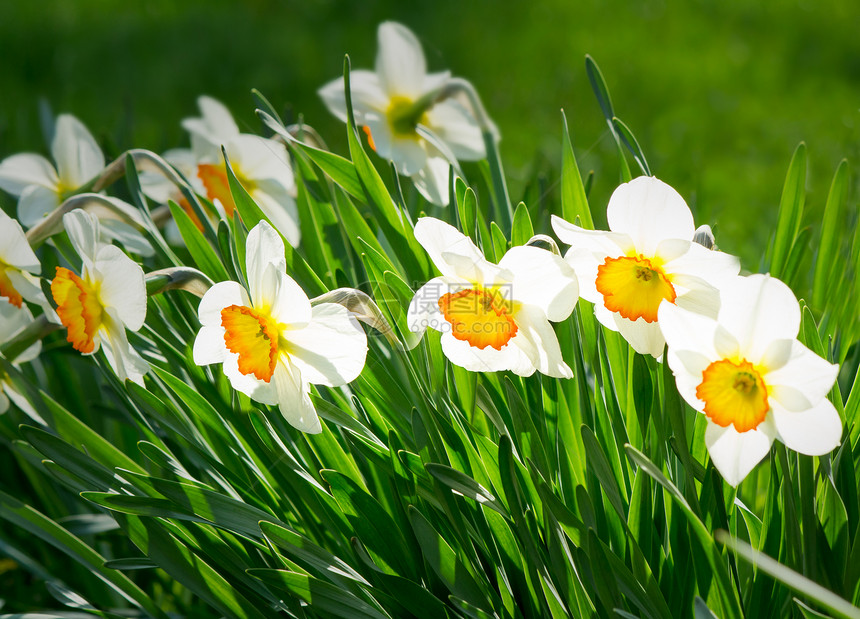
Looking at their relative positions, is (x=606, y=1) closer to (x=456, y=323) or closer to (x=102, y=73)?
(x=102, y=73)

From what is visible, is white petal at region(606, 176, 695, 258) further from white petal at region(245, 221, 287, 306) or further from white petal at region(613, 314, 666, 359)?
white petal at region(245, 221, 287, 306)

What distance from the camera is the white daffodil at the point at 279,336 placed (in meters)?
0.66

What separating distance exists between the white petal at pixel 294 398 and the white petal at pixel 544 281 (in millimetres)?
213

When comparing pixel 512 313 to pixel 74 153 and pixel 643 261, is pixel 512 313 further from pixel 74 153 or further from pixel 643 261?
pixel 74 153

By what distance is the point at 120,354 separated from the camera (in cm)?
78

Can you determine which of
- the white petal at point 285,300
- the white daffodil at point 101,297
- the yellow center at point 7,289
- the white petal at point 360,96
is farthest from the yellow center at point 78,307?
the white petal at point 360,96

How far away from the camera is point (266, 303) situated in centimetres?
68

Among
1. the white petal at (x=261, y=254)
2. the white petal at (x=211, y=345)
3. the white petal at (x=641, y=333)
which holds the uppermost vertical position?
the white petal at (x=641, y=333)

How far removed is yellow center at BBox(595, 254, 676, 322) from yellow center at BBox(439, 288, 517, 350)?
9cm

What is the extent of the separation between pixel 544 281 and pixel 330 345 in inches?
7.9

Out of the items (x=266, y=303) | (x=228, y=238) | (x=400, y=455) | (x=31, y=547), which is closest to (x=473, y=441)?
(x=400, y=455)

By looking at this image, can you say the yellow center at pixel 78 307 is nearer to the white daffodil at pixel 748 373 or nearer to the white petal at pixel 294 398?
the white petal at pixel 294 398

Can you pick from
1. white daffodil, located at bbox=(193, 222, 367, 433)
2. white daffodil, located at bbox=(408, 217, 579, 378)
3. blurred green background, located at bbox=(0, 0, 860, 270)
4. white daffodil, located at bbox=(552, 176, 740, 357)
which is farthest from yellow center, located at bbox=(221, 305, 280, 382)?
blurred green background, located at bbox=(0, 0, 860, 270)

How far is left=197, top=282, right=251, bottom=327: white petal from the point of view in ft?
2.26
